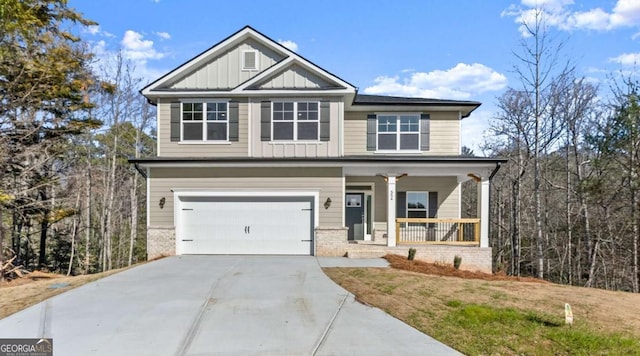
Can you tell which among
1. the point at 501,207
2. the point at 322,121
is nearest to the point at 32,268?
the point at 322,121

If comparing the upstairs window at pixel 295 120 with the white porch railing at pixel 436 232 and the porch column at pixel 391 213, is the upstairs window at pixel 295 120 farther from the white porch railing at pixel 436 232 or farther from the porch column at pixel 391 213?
the white porch railing at pixel 436 232

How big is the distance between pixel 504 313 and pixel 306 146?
868cm

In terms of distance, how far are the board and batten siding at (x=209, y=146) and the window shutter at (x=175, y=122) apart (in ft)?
0.48

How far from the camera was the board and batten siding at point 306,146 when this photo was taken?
13648mm

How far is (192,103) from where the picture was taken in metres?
14.0

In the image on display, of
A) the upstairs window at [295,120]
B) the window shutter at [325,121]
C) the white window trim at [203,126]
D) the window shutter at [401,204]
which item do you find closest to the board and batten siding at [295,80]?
the upstairs window at [295,120]

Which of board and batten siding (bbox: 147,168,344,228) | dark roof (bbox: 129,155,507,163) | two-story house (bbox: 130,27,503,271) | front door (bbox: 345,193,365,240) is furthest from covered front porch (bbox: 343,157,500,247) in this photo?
board and batten siding (bbox: 147,168,344,228)

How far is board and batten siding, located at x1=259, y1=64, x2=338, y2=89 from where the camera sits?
45.6ft

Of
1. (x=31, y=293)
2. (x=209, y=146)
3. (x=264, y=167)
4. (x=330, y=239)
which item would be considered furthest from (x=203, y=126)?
(x=31, y=293)

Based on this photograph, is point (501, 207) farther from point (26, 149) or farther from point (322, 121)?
point (26, 149)

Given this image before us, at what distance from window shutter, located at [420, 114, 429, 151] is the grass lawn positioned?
654 centimetres

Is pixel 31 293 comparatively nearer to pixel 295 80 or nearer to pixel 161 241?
pixel 161 241

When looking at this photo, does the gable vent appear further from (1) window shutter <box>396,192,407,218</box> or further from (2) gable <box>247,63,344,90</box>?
(1) window shutter <box>396,192,407,218</box>

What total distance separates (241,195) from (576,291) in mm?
10283
